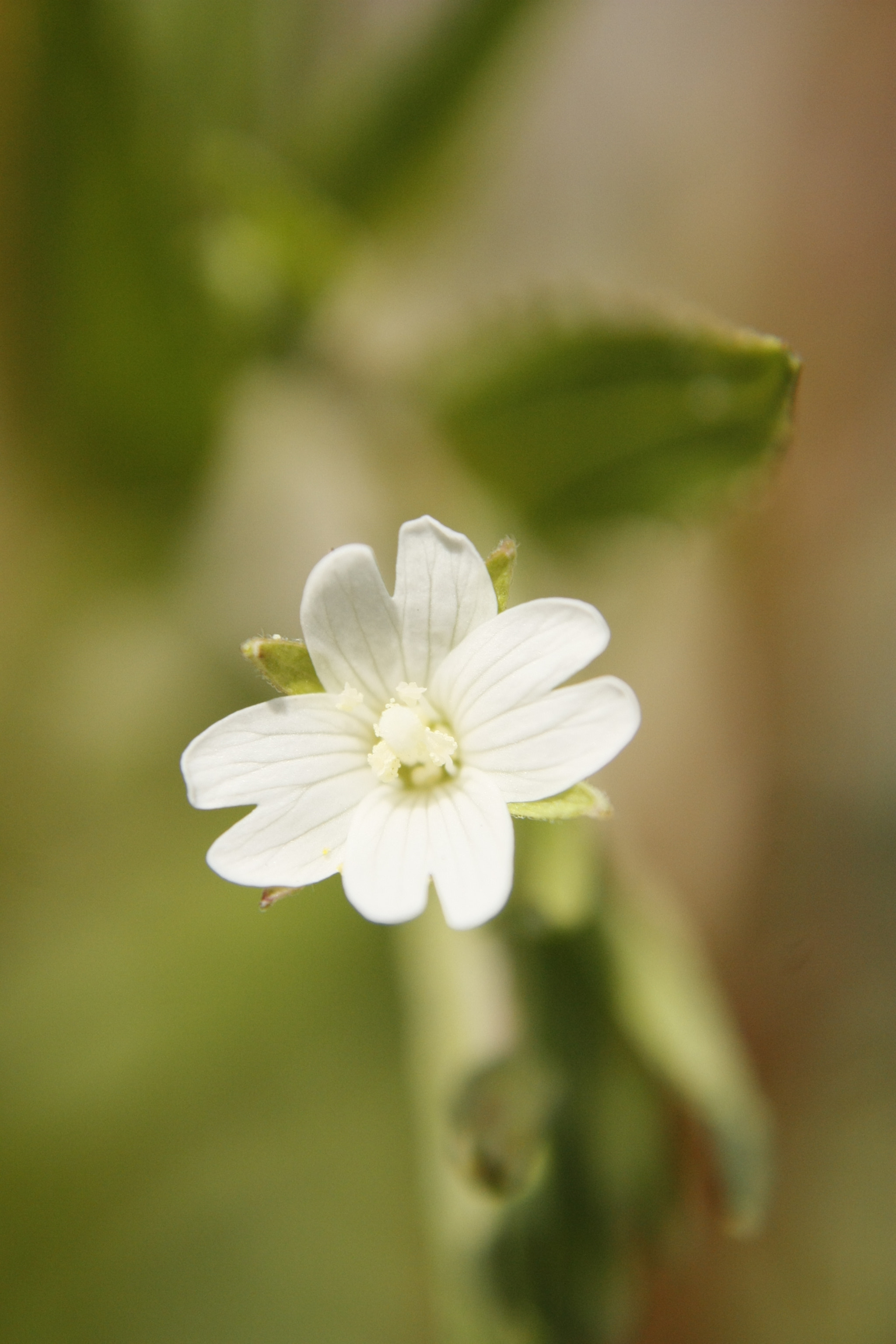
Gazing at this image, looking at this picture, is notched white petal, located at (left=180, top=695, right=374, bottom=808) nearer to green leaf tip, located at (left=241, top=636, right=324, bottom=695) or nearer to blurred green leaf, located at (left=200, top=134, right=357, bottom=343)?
green leaf tip, located at (left=241, top=636, right=324, bottom=695)

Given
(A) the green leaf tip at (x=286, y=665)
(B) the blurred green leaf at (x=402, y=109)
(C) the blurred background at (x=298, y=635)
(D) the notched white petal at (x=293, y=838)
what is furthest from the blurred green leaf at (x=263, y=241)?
(D) the notched white petal at (x=293, y=838)

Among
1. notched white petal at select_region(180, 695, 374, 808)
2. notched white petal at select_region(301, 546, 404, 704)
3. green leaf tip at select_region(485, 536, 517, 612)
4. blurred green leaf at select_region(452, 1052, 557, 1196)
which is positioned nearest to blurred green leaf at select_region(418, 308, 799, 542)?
green leaf tip at select_region(485, 536, 517, 612)

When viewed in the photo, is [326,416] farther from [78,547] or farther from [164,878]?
[164,878]

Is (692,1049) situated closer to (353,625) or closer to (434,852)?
(434,852)

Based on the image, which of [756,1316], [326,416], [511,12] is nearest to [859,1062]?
[756,1316]

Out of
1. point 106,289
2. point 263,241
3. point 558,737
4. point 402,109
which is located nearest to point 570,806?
point 558,737

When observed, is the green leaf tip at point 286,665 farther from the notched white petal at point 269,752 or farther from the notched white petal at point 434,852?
the notched white petal at point 434,852
